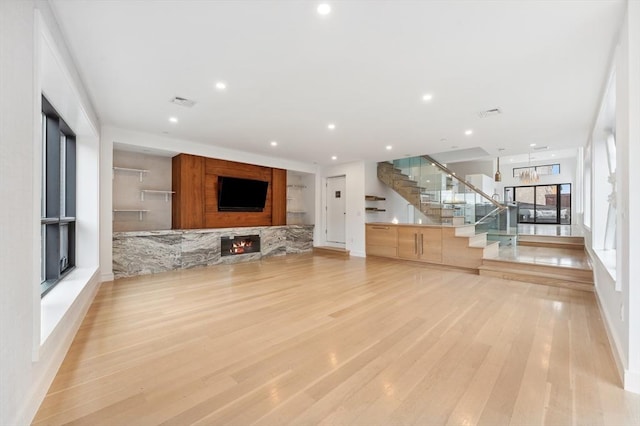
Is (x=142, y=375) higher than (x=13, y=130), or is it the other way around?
(x=13, y=130)

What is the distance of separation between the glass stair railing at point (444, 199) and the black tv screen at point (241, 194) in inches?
146

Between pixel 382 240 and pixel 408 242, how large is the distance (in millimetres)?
762

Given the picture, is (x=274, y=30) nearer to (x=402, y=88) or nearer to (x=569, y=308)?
(x=402, y=88)

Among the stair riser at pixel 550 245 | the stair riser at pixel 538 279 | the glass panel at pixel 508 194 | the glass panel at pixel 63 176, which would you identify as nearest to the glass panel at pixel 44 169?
the glass panel at pixel 63 176

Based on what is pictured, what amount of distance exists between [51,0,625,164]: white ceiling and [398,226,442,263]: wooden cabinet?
2.52m

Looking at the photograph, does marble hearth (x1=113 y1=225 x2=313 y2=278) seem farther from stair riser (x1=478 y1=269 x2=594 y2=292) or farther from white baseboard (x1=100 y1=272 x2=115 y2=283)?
stair riser (x1=478 y1=269 x2=594 y2=292)

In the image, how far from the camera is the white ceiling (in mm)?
2117

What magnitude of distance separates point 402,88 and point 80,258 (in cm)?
528

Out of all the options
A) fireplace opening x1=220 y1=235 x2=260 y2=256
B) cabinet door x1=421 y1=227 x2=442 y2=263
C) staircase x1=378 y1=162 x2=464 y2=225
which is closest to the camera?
cabinet door x1=421 y1=227 x2=442 y2=263

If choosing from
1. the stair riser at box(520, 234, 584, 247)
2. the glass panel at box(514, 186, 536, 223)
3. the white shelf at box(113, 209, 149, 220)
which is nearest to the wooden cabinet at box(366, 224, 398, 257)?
the stair riser at box(520, 234, 584, 247)

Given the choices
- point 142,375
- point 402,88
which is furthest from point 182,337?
point 402,88

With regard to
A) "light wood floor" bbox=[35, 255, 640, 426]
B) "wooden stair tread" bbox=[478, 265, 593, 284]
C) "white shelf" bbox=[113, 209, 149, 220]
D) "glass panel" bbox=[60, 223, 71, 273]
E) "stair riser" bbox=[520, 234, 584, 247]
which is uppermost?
"white shelf" bbox=[113, 209, 149, 220]

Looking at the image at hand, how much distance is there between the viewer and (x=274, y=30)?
2318mm

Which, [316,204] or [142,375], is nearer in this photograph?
[142,375]
